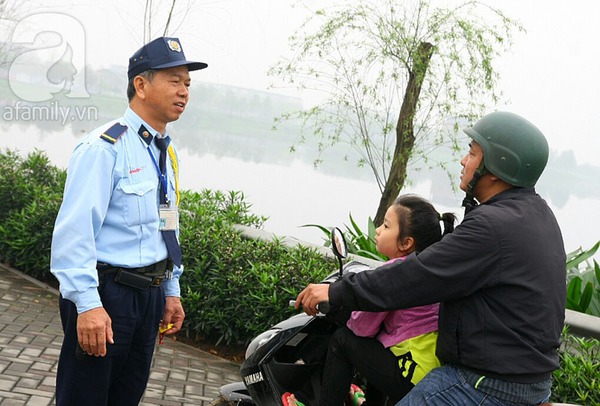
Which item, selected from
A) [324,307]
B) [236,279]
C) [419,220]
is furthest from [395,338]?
[236,279]

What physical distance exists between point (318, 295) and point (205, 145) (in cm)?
688

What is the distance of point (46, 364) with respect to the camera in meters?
5.05

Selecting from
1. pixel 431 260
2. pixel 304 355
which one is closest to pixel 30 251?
pixel 304 355

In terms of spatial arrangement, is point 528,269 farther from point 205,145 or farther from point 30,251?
point 205,145

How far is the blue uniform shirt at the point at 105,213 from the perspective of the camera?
8.59 feet

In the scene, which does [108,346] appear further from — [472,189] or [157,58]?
[472,189]

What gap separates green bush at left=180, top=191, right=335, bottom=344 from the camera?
5641 mm

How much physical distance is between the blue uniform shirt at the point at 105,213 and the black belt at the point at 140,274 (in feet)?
0.07

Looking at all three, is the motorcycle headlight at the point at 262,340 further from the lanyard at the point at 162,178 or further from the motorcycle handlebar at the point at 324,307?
the lanyard at the point at 162,178

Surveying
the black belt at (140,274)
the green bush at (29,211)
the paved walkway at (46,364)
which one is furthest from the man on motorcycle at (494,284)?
the green bush at (29,211)

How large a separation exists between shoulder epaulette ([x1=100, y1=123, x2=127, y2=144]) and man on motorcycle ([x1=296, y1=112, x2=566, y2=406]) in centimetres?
94

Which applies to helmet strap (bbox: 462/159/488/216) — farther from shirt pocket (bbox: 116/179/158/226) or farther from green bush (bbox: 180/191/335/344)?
green bush (bbox: 180/191/335/344)

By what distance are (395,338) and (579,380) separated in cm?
148

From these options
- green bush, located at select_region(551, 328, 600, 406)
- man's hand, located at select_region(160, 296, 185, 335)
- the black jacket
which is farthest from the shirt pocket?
green bush, located at select_region(551, 328, 600, 406)
